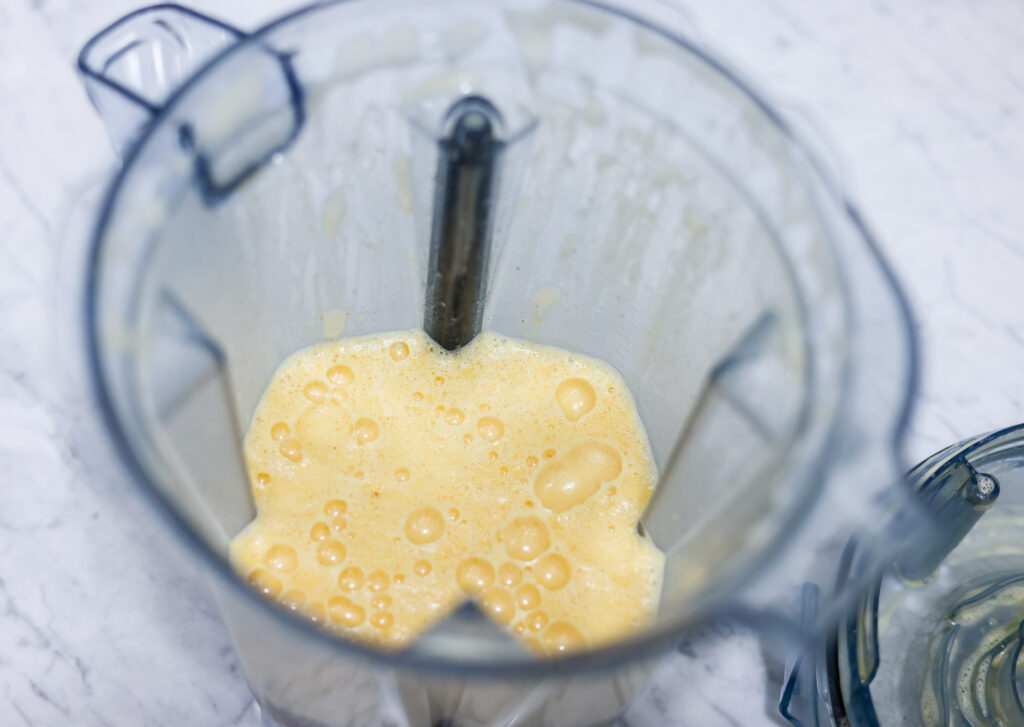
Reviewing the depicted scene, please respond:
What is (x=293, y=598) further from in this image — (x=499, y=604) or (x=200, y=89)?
(x=200, y=89)

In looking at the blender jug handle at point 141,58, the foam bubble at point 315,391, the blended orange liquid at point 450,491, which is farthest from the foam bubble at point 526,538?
the blender jug handle at point 141,58

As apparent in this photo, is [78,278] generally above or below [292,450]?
above

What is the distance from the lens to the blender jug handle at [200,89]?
34 centimetres

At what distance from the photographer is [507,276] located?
1.55 feet

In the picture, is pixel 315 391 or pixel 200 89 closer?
pixel 200 89

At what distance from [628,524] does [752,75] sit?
0.29 m

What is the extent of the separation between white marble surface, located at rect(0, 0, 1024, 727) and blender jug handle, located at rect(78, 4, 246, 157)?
0.05 metres

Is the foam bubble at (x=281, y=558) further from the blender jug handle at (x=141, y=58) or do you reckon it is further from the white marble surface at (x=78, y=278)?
the blender jug handle at (x=141, y=58)

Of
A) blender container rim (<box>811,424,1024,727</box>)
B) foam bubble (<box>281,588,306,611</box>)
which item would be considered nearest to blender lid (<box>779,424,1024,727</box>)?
blender container rim (<box>811,424,1024,727</box>)

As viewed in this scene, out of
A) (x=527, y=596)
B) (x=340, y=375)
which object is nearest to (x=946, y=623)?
(x=527, y=596)

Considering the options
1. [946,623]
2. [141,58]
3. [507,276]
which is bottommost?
[946,623]

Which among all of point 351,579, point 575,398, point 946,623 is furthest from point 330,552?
point 946,623

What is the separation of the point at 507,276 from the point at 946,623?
0.24 meters

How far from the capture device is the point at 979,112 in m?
0.60
